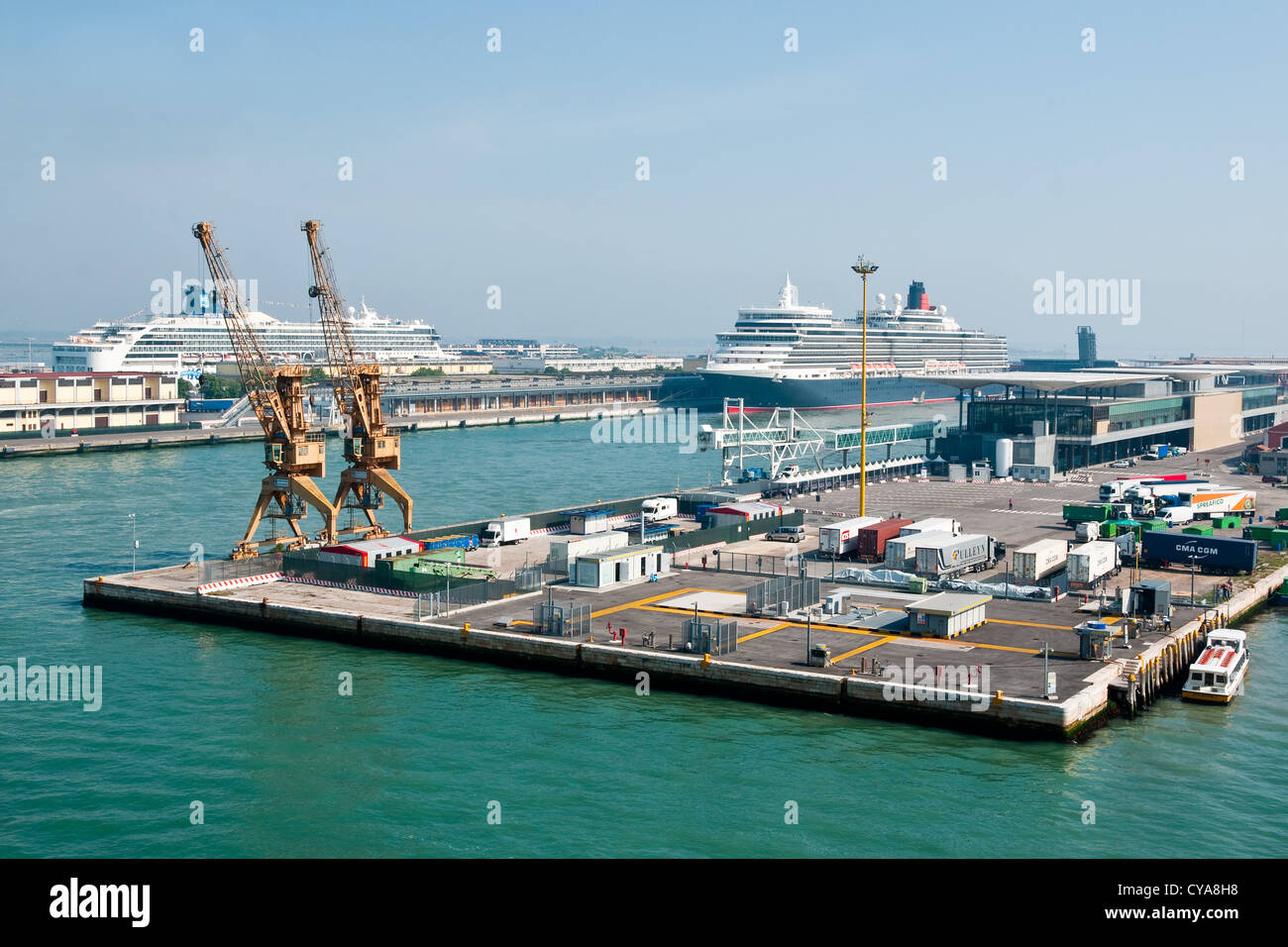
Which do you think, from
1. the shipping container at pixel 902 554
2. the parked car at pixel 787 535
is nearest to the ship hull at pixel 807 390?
the parked car at pixel 787 535

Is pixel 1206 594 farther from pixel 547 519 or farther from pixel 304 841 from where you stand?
pixel 304 841

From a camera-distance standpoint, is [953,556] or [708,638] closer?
[708,638]

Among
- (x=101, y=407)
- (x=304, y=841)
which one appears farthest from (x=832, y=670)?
(x=101, y=407)

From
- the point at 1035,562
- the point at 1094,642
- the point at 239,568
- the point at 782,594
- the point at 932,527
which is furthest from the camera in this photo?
the point at 932,527

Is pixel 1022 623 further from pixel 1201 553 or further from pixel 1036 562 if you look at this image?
pixel 1201 553

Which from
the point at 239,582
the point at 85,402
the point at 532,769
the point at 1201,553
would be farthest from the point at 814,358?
the point at 532,769

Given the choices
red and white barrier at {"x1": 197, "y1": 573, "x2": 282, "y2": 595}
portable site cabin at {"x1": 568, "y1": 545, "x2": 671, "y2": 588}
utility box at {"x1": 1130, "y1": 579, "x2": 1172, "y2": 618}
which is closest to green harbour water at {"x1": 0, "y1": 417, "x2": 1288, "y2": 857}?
red and white barrier at {"x1": 197, "y1": 573, "x2": 282, "y2": 595}
